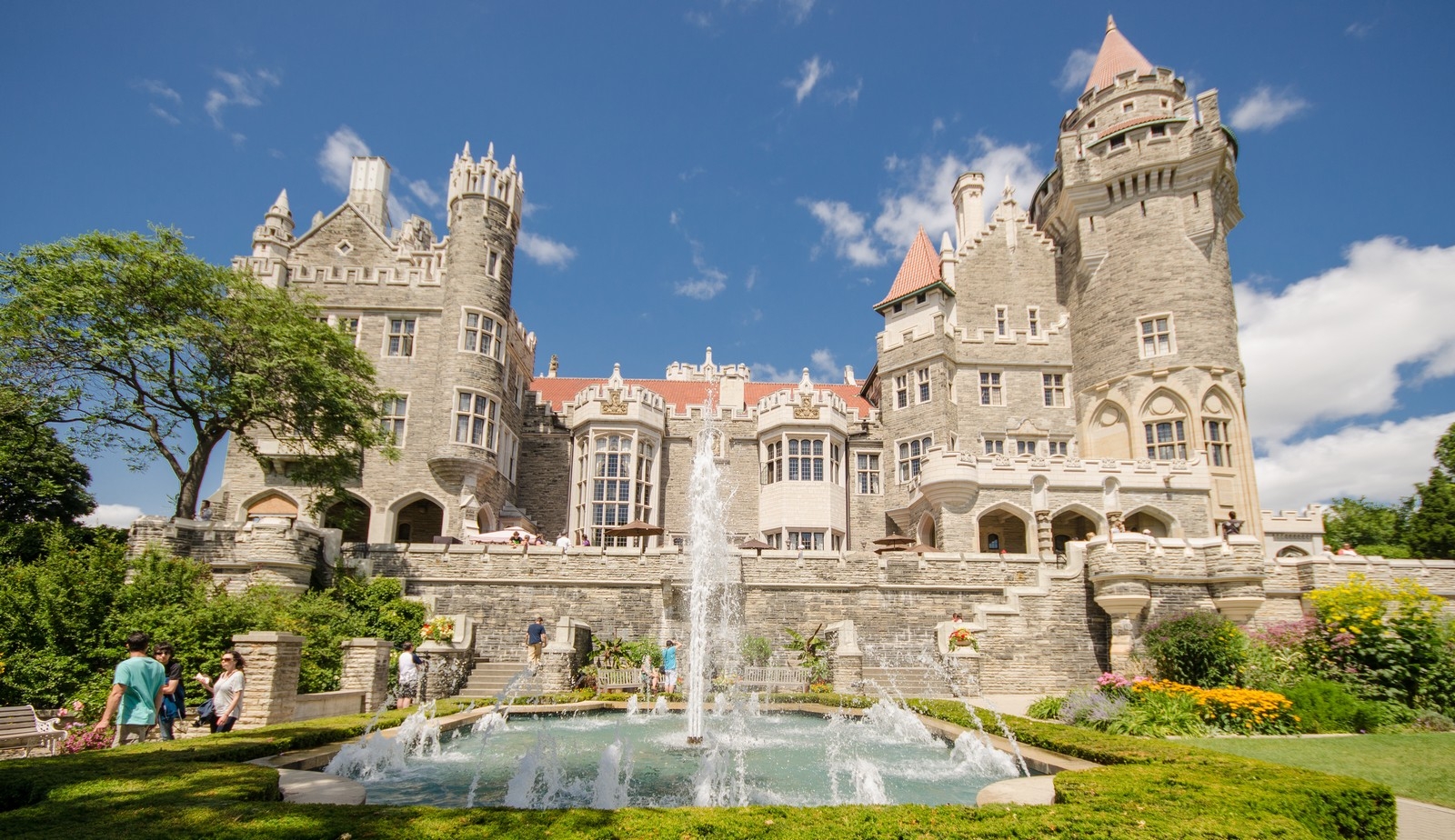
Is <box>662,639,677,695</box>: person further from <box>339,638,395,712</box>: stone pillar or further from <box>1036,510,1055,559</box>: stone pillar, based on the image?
<box>1036,510,1055,559</box>: stone pillar

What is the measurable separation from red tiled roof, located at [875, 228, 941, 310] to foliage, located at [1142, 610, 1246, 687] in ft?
63.5

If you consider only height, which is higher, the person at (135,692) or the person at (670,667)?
the person at (135,692)

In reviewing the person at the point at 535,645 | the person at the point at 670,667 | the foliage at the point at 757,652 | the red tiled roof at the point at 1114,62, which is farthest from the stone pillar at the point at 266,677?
the red tiled roof at the point at 1114,62

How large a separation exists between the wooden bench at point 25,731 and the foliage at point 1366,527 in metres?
52.9

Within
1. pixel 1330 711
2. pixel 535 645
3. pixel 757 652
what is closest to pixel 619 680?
pixel 535 645

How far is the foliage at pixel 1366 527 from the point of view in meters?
44.6

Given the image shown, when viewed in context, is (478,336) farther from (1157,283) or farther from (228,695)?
(1157,283)

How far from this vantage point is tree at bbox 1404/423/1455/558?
116ft

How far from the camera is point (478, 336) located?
31.2 meters

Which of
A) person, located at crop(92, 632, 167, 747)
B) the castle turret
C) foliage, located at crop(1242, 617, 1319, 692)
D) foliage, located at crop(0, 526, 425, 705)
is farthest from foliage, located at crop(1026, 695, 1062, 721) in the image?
the castle turret

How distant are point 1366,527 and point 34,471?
207ft

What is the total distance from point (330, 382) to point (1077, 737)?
2139cm

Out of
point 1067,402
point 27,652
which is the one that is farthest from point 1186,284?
point 27,652

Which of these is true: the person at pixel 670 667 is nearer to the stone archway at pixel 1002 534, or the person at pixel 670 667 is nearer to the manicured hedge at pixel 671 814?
the manicured hedge at pixel 671 814
